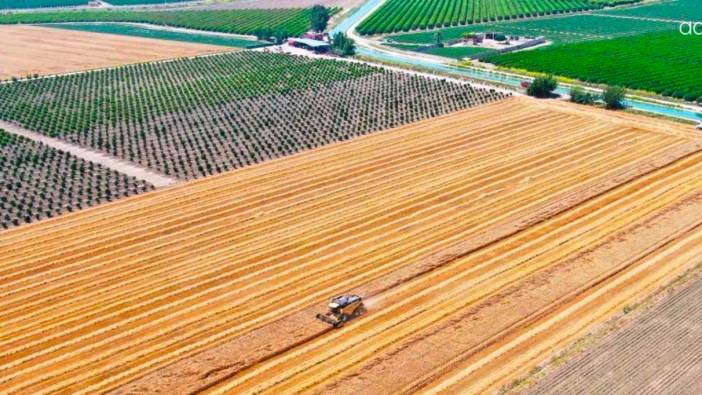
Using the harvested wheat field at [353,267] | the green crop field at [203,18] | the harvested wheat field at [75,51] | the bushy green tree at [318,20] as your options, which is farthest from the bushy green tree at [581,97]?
the green crop field at [203,18]

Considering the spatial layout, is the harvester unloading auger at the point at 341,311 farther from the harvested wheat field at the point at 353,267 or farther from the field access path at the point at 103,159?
the field access path at the point at 103,159

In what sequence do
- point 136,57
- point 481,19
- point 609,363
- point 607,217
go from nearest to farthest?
point 609,363 < point 607,217 < point 136,57 < point 481,19

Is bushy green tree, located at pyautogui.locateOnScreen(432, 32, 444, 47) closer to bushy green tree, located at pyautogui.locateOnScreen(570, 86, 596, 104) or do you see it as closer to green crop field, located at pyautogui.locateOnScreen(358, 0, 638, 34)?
green crop field, located at pyautogui.locateOnScreen(358, 0, 638, 34)

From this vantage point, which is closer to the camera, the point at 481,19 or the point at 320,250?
the point at 320,250

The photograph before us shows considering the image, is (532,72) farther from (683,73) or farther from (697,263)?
(697,263)

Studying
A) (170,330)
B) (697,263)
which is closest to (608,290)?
(697,263)

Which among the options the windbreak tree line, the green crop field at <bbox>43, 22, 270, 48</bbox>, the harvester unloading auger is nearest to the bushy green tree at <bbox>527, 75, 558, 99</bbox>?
the windbreak tree line

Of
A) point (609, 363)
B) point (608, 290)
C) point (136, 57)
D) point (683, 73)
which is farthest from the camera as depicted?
point (136, 57)
